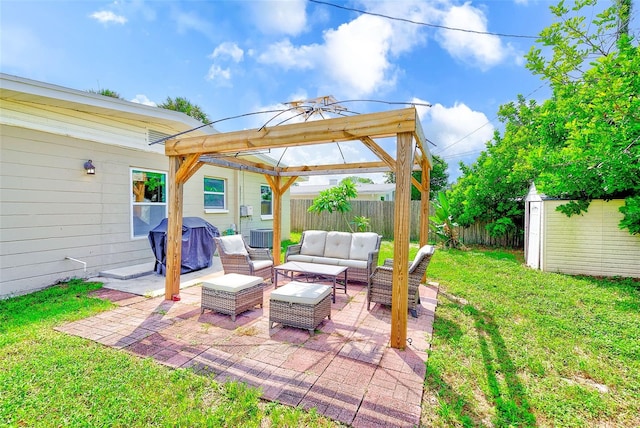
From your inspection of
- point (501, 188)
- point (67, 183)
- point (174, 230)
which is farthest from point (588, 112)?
point (67, 183)

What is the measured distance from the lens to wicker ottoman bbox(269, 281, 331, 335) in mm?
3934

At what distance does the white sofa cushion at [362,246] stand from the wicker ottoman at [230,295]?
3.07 m

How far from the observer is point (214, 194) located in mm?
9953

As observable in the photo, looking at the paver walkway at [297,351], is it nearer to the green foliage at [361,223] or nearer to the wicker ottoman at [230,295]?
the wicker ottoman at [230,295]

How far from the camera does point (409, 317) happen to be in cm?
459

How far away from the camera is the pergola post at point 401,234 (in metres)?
3.46

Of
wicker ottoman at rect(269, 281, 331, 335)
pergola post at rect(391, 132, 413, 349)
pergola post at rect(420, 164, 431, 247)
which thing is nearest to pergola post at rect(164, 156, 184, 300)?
wicker ottoman at rect(269, 281, 331, 335)

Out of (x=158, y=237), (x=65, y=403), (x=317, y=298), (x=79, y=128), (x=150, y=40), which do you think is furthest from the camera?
(x=150, y=40)

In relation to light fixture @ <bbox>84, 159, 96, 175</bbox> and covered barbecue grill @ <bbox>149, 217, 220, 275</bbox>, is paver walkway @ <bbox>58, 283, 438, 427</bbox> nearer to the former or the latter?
covered barbecue grill @ <bbox>149, 217, 220, 275</bbox>

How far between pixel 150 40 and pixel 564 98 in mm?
10625

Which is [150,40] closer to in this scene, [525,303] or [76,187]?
[76,187]

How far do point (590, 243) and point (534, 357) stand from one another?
20.6 ft

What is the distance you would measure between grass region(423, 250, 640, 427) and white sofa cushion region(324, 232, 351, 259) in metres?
2.38

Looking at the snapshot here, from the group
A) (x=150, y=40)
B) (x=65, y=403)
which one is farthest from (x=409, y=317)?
(x=150, y=40)
